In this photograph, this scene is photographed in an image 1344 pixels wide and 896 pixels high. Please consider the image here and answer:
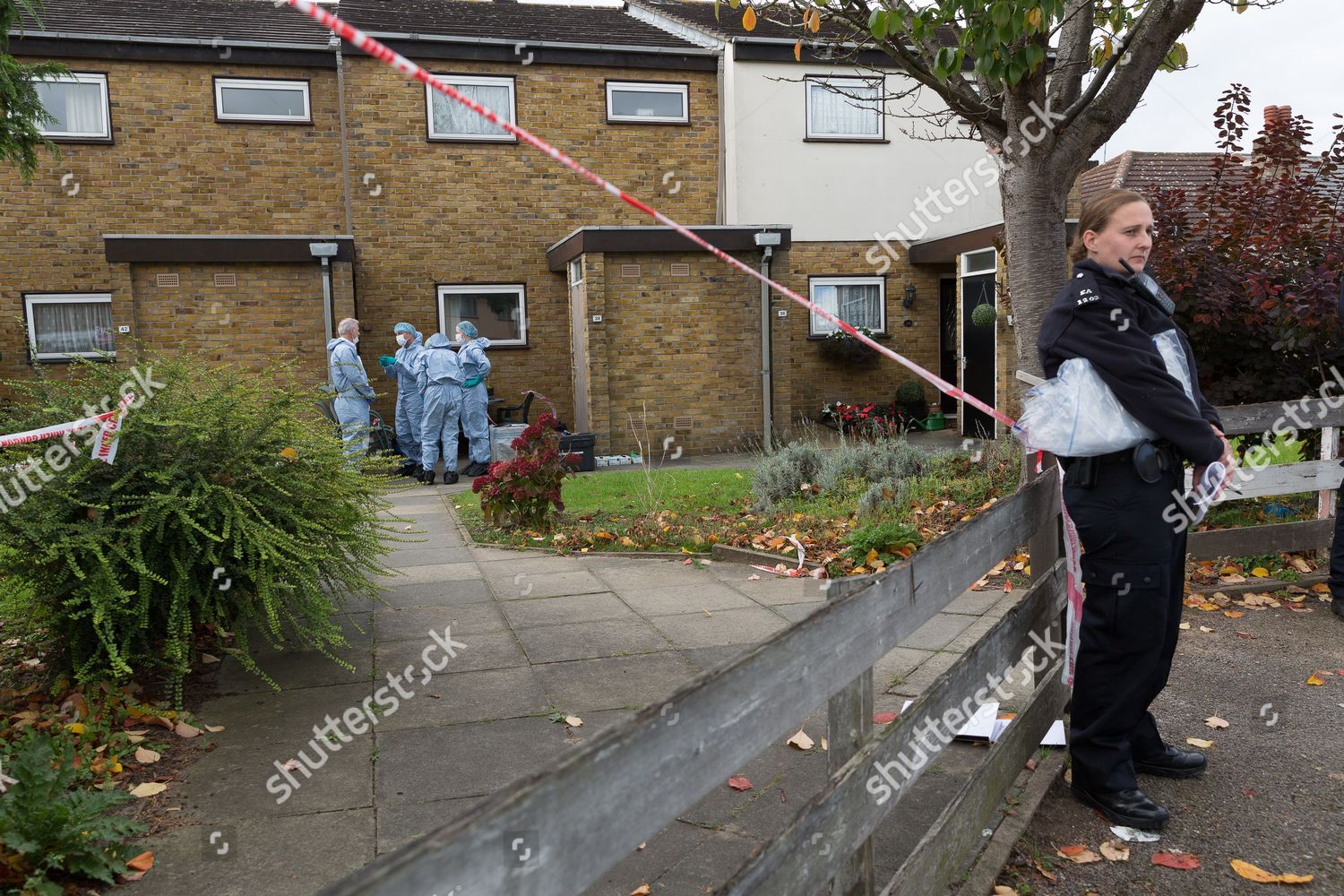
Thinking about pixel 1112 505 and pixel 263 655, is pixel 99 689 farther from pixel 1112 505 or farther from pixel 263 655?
pixel 1112 505

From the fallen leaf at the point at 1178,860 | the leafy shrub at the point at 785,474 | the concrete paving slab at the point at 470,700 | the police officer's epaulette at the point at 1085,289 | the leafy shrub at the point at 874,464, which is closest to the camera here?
the fallen leaf at the point at 1178,860

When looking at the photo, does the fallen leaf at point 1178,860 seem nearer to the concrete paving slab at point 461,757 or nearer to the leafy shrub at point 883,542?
the concrete paving slab at point 461,757

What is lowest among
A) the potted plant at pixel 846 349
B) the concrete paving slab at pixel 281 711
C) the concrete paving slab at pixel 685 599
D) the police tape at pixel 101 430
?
the concrete paving slab at pixel 685 599

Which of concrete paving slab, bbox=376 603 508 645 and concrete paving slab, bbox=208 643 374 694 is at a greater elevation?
concrete paving slab, bbox=208 643 374 694

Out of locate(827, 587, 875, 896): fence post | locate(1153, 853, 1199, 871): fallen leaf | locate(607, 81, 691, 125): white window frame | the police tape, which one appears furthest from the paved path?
locate(607, 81, 691, 125): white window frame

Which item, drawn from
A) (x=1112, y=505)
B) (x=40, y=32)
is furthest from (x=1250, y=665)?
(x=40, y=32)

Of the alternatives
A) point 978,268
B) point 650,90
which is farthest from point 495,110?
point 978,268

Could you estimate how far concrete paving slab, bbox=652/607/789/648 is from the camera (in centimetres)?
516

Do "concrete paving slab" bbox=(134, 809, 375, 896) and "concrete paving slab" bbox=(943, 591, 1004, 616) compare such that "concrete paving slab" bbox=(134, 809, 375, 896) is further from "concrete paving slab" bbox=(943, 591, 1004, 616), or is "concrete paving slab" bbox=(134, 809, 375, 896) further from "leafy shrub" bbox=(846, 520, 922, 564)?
"leafy shrub" bbox=(846, 520, 922, 564)

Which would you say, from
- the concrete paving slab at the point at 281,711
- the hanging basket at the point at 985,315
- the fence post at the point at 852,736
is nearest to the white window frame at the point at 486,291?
the hanging basket at the point at 985,315

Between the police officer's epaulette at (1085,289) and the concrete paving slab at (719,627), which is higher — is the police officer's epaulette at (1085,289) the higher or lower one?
the higher one

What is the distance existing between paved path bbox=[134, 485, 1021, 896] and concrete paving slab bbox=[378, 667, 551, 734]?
0.01 meters

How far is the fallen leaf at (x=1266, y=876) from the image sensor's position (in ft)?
9.32

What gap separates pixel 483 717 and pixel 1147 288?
9.70 ft
